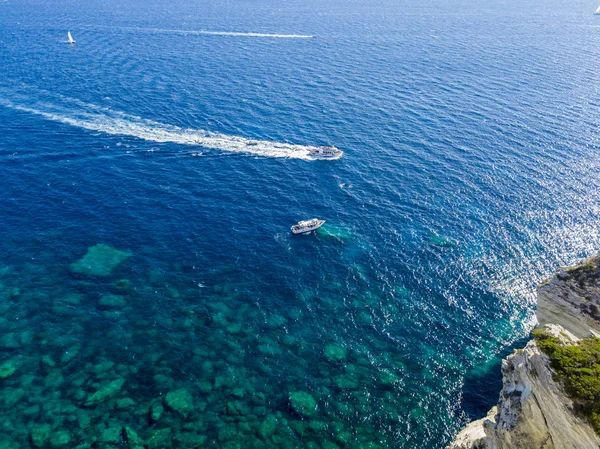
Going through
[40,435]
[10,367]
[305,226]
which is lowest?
[40,435]

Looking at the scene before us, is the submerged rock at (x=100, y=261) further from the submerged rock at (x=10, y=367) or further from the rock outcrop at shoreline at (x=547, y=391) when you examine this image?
the rock outcrop at shoreline at (x=547, y=391)

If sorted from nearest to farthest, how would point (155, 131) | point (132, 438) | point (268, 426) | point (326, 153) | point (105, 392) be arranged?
point (132, 438)
point (268, 426)
point (105, 392)
point (326, 153)
point (155, 131)

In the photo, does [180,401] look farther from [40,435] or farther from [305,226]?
[305,226]

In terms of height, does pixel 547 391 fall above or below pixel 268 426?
above

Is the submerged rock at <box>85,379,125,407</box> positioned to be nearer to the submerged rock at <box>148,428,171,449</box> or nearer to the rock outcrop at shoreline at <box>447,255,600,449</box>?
the submerged rock at <box>148,428,171,449</box>

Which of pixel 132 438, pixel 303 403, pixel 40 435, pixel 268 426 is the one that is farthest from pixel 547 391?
pixel 40 435

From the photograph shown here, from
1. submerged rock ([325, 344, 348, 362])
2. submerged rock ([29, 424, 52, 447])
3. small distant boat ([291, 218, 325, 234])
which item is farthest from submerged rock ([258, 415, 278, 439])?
small distant boat ([291, 218, 325, 234])

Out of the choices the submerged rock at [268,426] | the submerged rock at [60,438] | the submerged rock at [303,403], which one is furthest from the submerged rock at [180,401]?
the submerged rock at [303,403]
